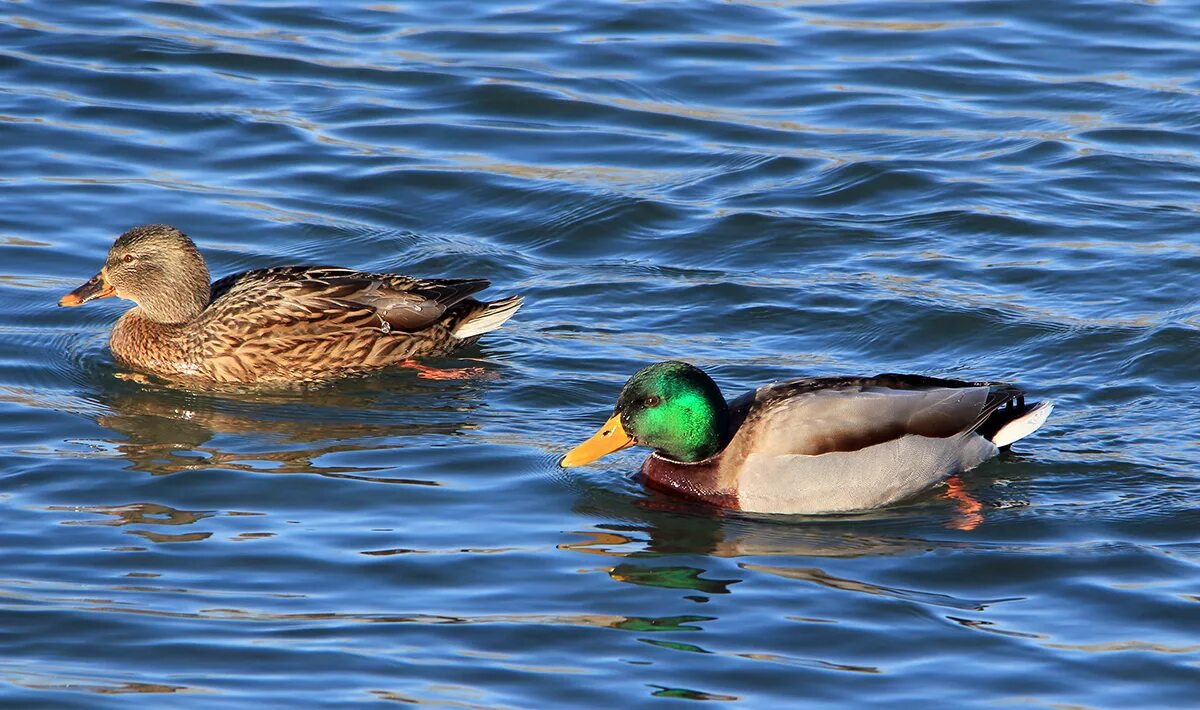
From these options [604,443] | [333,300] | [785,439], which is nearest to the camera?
[785,439]

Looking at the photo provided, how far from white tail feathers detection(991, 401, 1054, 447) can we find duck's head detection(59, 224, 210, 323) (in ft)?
14.9

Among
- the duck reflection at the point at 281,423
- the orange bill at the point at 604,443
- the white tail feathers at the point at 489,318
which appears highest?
the white tail feathers at the point at 489,318

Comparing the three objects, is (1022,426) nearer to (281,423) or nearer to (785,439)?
(785,439)

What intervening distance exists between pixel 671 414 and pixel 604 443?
347 millimetres

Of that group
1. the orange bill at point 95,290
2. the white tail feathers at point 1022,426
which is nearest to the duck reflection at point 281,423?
the orange bill at point 95,290

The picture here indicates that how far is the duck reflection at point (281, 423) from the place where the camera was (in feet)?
30.2

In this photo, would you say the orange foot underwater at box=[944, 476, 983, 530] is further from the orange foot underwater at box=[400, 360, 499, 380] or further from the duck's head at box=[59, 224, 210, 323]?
the duck's head at box=[59, 224, 210, 323]

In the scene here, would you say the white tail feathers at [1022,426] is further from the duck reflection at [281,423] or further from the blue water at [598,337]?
the duck reflection at [281,423]

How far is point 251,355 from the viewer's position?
10602 mm

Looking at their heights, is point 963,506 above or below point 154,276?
below

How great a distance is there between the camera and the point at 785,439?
28.9ft

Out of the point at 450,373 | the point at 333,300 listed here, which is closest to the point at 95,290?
the point at 333,300

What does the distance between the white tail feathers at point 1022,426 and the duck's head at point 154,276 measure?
455cm

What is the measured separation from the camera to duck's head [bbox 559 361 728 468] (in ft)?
29.0
